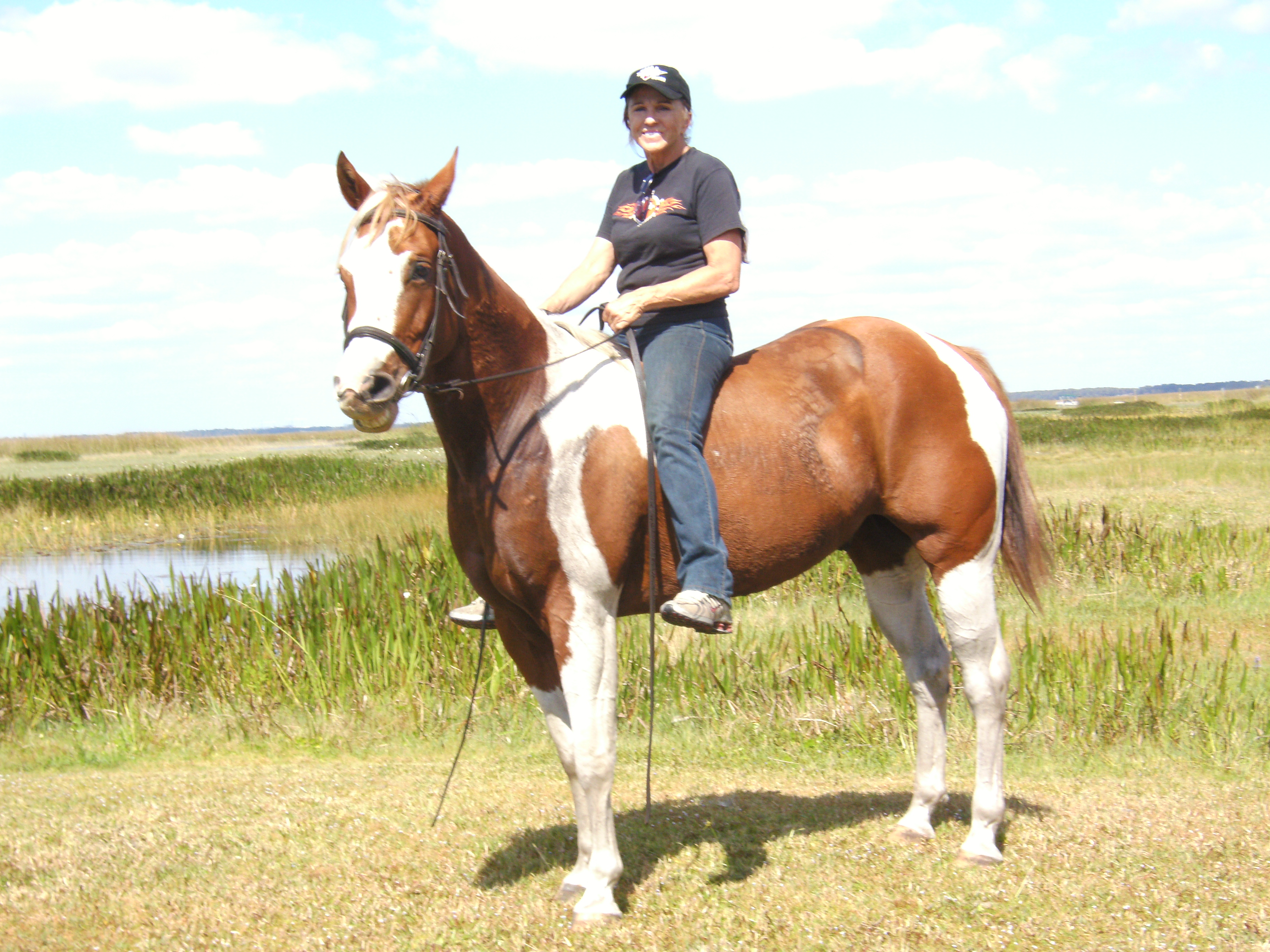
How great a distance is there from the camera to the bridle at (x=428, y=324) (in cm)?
333

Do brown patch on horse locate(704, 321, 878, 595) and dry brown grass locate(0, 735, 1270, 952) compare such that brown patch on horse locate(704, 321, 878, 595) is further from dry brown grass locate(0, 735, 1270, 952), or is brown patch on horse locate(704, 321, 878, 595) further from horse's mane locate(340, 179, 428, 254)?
horse's mane locate(340, 179, 428, 254)

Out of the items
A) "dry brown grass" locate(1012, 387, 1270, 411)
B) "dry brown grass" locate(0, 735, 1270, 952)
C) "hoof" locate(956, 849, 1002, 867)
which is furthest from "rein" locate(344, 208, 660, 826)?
"dry brown grass" locate(1012, 387, 1270, 411)

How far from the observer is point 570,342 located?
4.13 meters

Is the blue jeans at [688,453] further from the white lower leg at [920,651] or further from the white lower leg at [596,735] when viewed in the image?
the white lower leg at [920,651]

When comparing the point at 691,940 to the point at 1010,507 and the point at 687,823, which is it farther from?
the point at 1010,507

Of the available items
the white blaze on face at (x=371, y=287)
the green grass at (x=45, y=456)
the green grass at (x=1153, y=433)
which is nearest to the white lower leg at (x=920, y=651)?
the white blaze on face at (x=371, y=287)

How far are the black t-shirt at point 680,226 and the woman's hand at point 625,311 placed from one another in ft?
0.25

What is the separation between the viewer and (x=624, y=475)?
3887mm

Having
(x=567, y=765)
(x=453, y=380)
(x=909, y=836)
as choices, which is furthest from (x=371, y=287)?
(x=909, y=836)

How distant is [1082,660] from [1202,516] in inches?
415

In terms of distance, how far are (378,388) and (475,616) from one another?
1426 mm

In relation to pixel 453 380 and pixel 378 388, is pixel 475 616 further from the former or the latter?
pixel 378 388

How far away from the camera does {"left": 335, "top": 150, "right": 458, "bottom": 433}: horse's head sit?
327cm

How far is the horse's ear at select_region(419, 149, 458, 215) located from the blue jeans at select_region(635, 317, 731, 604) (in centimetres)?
98
